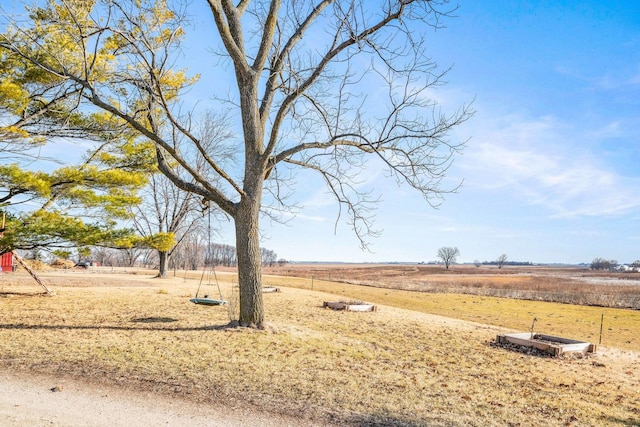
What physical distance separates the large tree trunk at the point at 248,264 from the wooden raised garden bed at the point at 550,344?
5.66 m

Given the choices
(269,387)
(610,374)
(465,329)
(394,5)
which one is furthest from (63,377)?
(465,329)

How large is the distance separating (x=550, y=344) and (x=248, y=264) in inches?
258

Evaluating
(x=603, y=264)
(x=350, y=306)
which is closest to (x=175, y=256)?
(x=350, y=306)

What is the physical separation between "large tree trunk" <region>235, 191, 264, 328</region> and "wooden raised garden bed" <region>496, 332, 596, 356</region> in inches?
223

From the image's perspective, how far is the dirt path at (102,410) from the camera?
15.0ft

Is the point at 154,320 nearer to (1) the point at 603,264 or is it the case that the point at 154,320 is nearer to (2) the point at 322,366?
(2) the point at 322,366

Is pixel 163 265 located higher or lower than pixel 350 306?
higher

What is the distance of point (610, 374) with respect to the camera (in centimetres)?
868

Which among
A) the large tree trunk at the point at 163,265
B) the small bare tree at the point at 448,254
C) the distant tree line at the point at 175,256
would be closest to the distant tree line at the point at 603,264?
the small bare tree at the point at 448,254

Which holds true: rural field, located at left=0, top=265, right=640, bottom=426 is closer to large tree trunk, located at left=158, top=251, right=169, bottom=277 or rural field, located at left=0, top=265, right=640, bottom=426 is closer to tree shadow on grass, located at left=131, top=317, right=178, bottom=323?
tree shadow on grass, located at left=131, top=317, right=178, bottom=323

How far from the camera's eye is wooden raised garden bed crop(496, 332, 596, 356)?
Result: 986 cm

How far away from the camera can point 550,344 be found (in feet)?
32.9

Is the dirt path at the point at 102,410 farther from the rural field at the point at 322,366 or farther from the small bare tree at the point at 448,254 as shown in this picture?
the small bare tree at the point at 448,254

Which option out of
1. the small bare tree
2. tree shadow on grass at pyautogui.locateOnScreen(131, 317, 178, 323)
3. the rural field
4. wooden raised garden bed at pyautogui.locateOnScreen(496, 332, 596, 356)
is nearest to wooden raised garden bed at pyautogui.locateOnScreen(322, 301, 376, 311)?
the rural field
